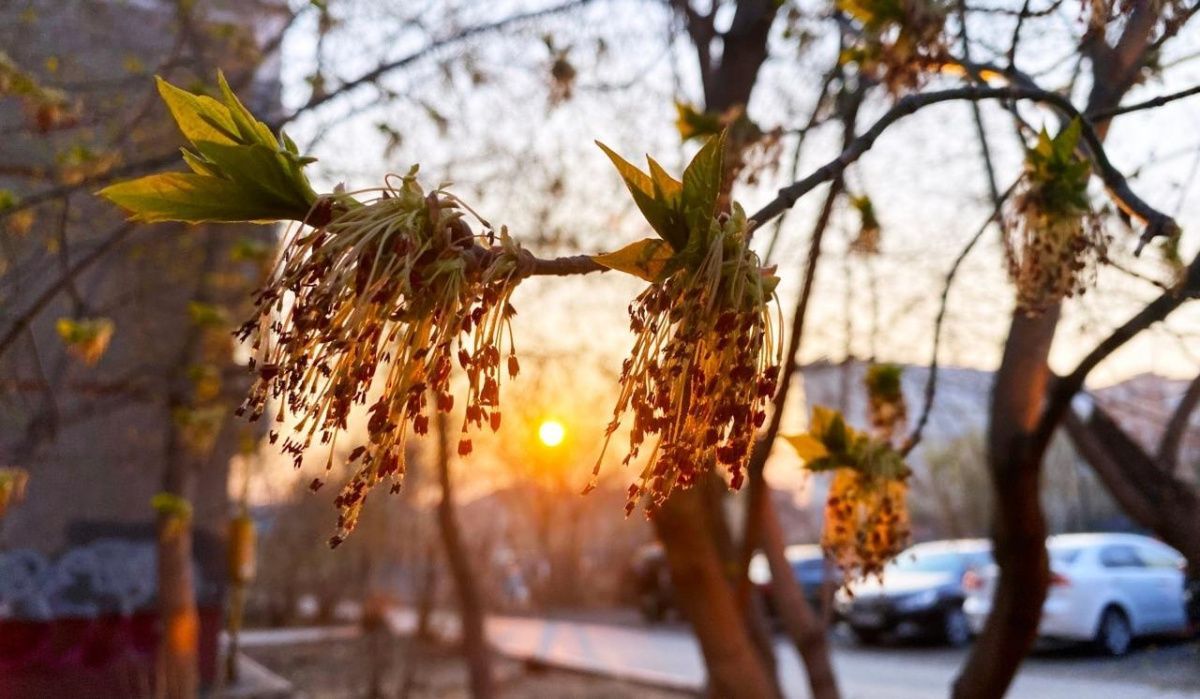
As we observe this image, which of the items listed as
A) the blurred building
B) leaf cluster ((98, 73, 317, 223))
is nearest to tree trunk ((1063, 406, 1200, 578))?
leaf cluster ((98, 73, 317, 223))

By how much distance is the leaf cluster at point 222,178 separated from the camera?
1325mm

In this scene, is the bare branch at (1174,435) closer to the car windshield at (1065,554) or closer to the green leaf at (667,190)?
the green leaf at (667,190)

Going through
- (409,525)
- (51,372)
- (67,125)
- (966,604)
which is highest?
(67,125)

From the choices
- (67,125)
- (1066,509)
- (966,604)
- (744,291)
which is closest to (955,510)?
(1066,509)

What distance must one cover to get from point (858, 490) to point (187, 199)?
5.59 ft

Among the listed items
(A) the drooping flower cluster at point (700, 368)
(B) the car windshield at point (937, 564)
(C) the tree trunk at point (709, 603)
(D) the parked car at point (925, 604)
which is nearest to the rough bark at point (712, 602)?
(C) the tree trunk at point (709, 603)

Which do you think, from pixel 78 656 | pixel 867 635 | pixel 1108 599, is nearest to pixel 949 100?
pixel 78 656

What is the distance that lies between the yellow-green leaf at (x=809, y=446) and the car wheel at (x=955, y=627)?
13.6 m

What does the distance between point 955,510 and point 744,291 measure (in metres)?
23.3

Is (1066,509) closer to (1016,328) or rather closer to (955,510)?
(955,510)

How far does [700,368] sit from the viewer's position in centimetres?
147

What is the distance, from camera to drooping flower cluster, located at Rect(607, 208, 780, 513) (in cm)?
142

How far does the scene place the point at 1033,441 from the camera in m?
3.06

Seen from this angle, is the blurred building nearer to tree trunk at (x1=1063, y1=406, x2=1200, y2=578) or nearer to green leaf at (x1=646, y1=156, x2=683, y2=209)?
green leaf at (x1=646, y1=156, x2=683, y2=209)
